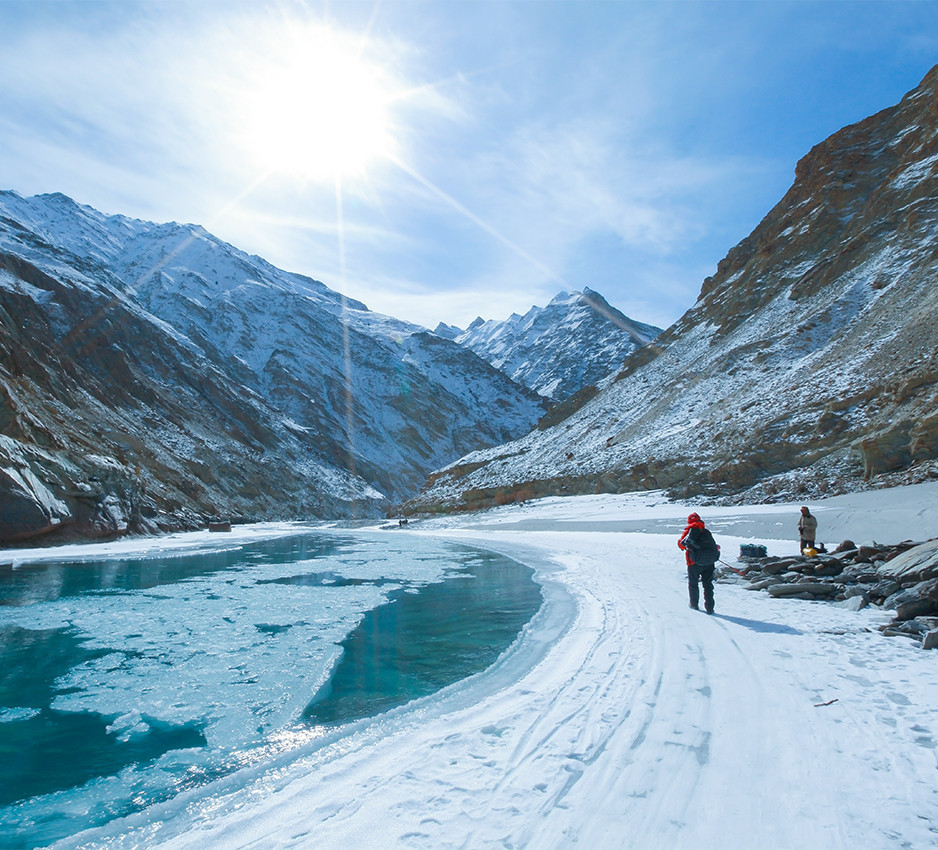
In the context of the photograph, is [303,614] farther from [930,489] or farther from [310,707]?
[930,489]

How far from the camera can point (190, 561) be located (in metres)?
24.3

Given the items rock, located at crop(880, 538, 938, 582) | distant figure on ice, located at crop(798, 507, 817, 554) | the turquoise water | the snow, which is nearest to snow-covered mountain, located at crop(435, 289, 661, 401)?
distant figure on ice, located at crop(798, 507, 817, 554)

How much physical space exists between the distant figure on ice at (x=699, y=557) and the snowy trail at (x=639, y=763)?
5.46 feet

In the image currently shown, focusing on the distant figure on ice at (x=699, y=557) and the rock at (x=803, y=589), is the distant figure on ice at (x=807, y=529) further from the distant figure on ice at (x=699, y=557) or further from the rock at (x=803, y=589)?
the distant figure on ice at (x=699, y=557)

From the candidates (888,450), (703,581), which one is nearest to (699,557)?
(703,581)

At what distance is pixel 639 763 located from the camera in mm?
4012

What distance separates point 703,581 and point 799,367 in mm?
32475

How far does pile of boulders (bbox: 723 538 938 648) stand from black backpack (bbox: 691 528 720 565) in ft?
6.05

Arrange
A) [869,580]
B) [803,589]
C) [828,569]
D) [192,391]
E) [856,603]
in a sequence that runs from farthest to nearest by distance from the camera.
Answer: [192,391] → [828,569] → [803,589] → [869,580] → [856,603]

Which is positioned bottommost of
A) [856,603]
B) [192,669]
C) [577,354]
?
[192,669]

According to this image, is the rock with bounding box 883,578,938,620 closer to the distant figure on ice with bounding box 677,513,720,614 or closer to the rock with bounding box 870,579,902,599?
the rock with bounding box 870,579,902,599

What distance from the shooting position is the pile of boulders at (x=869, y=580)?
6.77 m

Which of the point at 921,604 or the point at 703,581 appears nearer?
the point at 921,604

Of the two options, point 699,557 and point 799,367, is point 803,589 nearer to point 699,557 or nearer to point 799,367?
point 699,557
